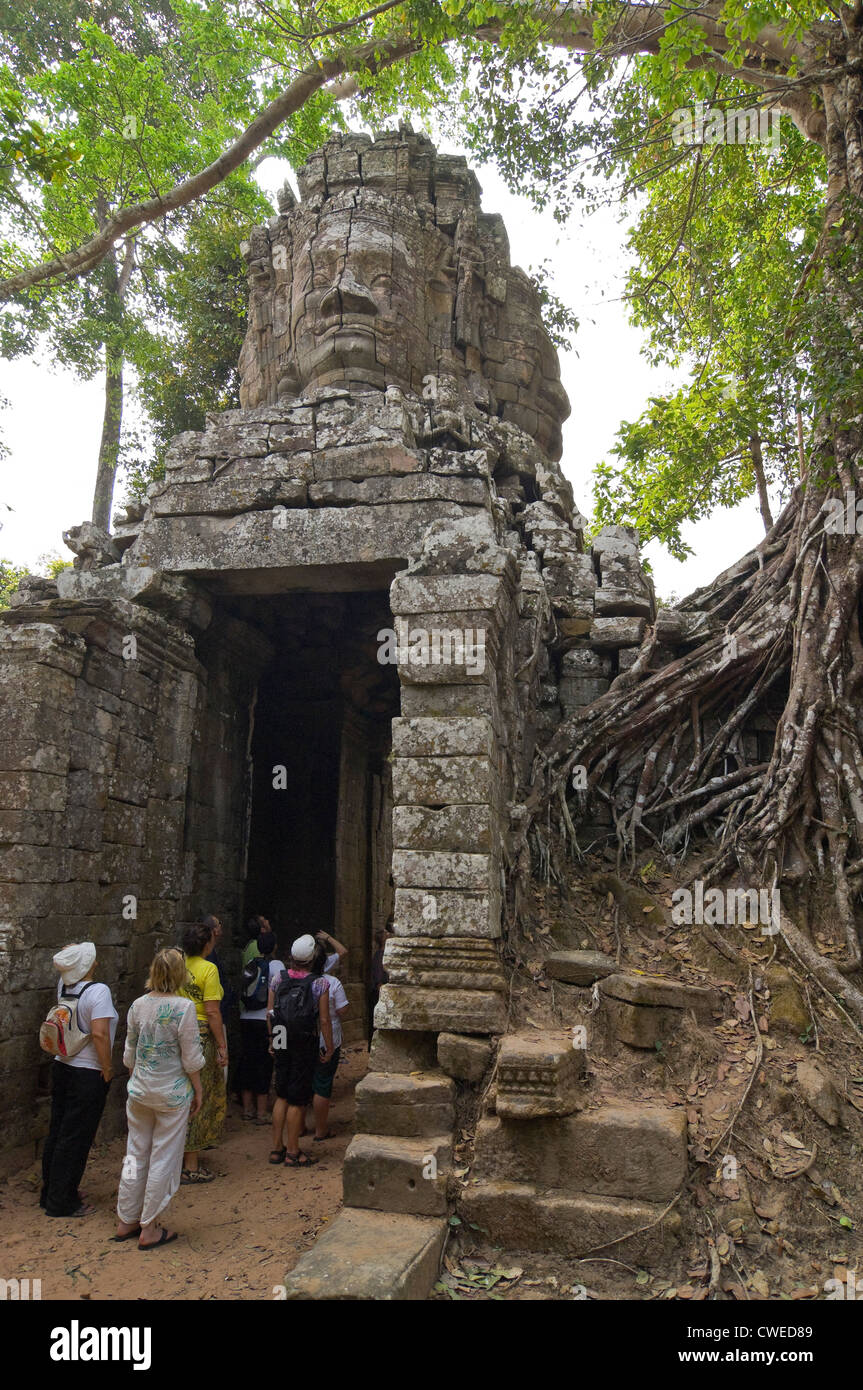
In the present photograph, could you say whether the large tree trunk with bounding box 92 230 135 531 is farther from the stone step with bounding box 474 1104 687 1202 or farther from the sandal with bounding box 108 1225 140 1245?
the stone step with bounding box 474 1104 687 1202

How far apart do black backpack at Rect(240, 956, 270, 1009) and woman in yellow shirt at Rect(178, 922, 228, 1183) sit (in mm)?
820

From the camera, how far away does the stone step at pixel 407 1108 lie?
4.18 meters

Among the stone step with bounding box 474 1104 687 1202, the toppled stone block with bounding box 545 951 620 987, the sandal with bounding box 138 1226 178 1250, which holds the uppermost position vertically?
the toppled stone block with bounding box 545 951 620 987

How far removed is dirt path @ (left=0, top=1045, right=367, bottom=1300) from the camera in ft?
12.3

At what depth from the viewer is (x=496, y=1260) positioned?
3742 millimetres

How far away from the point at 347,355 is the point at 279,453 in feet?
5.02

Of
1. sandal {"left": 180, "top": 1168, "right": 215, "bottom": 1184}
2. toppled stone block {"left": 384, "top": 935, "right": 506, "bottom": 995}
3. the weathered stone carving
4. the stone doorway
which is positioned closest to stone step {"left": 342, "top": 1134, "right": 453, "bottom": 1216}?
toppled stone block {"left": 384, "top": 935, "right": 506, "bottom": 995}

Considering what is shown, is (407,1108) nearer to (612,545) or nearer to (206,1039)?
(206,1039)

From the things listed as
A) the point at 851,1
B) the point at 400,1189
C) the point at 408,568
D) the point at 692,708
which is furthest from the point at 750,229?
the point at 400,1189

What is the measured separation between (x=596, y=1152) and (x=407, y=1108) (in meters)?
0.91

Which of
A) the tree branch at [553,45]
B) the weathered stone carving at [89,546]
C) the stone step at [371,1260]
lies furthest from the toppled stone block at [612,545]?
the stone step at [371,1260]

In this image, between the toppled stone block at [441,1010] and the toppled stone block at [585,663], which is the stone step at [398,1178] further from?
the toppled stone block at [585,663]

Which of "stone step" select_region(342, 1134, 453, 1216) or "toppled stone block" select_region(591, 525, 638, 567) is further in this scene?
"toppled stone block" select_region(591, 525, 638, 567)
